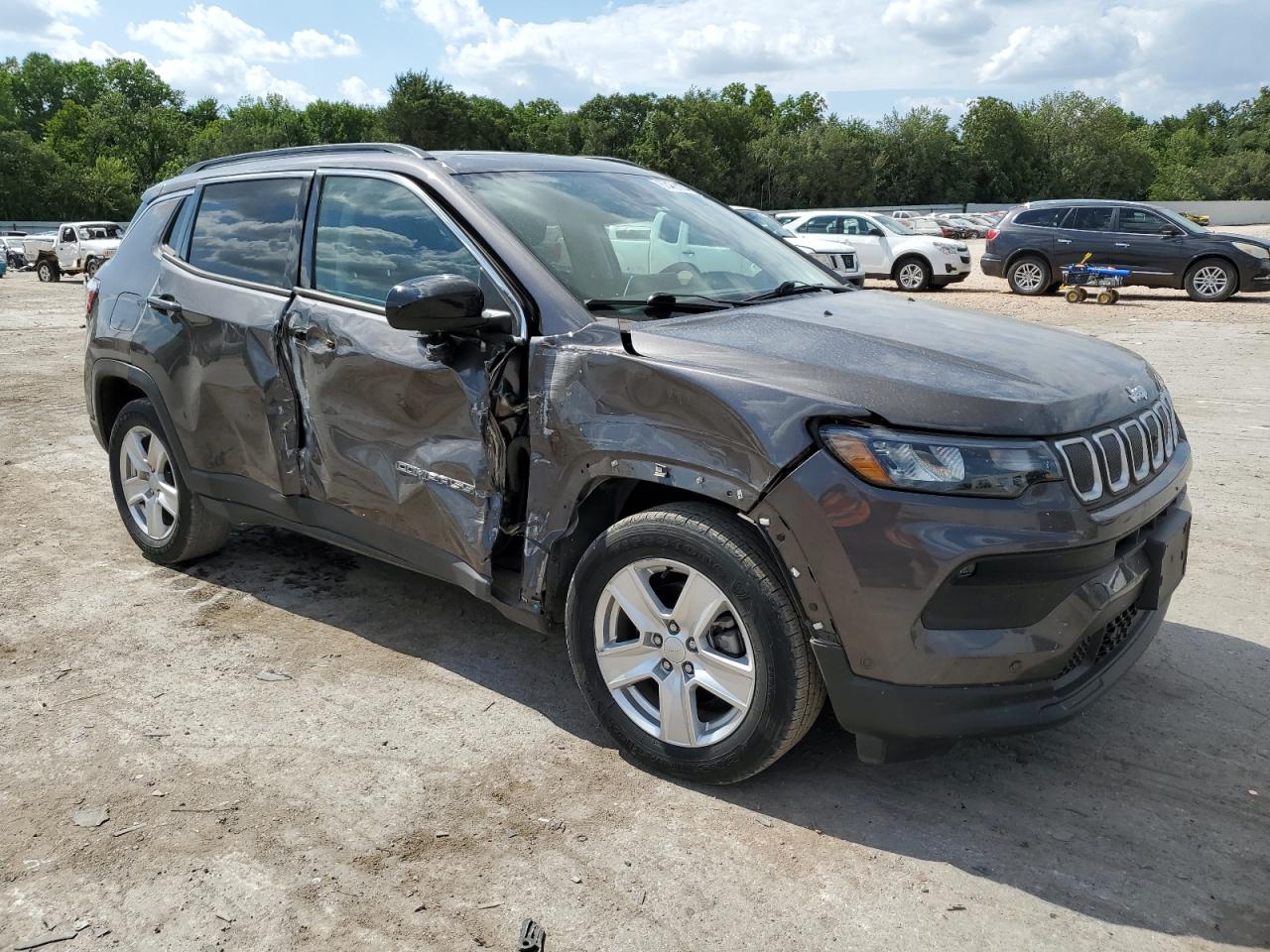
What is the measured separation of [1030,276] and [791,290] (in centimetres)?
1834

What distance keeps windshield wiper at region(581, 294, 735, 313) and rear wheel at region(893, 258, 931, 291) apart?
19.2m

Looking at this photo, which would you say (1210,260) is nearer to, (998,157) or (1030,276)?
(1030,276)

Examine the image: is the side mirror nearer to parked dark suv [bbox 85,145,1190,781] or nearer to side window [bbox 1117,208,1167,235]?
parked dark suv [bbox 85,145,1190,781]

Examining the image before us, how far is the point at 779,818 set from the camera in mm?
3049

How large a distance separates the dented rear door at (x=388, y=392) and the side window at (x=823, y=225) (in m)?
19.9

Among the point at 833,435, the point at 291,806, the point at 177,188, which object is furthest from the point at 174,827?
the point at 177,188

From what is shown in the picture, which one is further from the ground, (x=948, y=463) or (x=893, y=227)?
(x=893, y=227)

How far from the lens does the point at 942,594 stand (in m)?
2.67

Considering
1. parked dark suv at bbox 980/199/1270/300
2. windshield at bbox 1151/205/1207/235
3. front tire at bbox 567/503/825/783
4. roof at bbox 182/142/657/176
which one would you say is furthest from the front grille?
windshield at bbox 1151/205/1207/235

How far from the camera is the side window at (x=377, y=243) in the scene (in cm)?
367

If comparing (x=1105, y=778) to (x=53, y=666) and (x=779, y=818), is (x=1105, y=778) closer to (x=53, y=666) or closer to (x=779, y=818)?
(x=779, y=818)

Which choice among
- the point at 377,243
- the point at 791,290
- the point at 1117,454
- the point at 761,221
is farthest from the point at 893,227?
the point at 1117,454

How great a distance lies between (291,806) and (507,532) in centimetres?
103

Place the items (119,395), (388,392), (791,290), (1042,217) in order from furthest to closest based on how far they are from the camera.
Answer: (1042,217) < (119,395) < (791,290) < (388,392)
